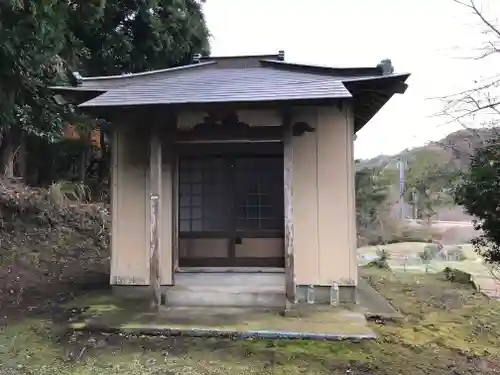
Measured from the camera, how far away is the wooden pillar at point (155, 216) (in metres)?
5.19

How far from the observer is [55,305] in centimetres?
573

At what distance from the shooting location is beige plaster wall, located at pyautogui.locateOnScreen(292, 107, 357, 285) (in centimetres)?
569

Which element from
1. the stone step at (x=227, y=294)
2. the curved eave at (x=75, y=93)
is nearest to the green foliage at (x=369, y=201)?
the stone step at (x=227, y=294)

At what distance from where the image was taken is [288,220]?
5070 millimetres

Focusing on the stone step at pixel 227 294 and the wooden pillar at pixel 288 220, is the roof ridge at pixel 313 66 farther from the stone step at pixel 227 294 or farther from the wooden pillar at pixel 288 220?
the stone step at pixel 227 294

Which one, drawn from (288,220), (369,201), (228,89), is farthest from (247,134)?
(369,201)

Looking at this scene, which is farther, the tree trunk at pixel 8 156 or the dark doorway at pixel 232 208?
the tree trunk at pixel 8 156

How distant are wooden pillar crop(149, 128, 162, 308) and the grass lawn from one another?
34.6 inches

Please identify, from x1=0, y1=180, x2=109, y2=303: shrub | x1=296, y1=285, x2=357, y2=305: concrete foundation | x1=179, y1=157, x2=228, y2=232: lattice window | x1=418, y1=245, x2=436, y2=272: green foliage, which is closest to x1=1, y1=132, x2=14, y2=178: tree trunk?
x1=0, y1=180, x2=109, y2=303: shrub

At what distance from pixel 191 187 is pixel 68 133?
7.26 meters

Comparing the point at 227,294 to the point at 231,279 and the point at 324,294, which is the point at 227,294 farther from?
the point at 324,294

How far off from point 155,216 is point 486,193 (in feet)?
11.7

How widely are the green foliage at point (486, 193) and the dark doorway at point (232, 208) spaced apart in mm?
2634

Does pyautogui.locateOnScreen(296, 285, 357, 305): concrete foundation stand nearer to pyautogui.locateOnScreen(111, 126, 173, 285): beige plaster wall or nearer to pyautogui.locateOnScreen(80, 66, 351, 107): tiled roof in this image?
pyautogui.locateOnScreen(111, 126, 173, 285): beige plaster wall
